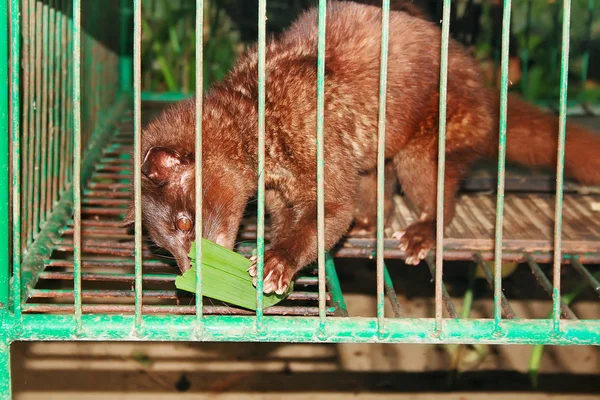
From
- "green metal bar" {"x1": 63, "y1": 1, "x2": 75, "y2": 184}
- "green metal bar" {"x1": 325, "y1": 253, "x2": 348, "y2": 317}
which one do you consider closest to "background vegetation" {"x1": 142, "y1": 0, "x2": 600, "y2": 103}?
"green metal bar" {"x1": 63, "y1": 1, "x2": 75, "y2": 184}

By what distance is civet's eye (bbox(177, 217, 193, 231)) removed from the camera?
355 centimetres

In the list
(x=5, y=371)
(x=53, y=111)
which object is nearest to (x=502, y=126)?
(x=5, y=371)

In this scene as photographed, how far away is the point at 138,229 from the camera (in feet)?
9.22

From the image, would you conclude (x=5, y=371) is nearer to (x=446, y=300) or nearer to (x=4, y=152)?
(x=4, y=152)

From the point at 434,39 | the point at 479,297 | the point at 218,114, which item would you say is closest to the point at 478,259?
the point at 434,39

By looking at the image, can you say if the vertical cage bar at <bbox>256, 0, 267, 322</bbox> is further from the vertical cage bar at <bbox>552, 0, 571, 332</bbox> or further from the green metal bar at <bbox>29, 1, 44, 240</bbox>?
the green metal bar at <bbox>29, 1, 44, 240</bbox>

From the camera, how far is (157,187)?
139 inches

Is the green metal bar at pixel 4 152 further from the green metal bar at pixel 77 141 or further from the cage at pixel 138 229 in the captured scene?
the green metal bar at pixel 77 141

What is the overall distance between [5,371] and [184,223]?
95cm

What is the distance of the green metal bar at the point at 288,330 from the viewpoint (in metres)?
2.96

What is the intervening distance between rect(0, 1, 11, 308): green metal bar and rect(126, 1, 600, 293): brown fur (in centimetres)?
60

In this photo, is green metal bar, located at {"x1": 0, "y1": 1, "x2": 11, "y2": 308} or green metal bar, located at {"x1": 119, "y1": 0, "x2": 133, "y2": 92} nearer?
green metal bar, located at {"x1": 0, "y1": 1, "x2": 11, "y2": 308}

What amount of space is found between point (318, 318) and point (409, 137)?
1457 mm

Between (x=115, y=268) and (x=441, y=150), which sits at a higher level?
(x=441, y=150)
